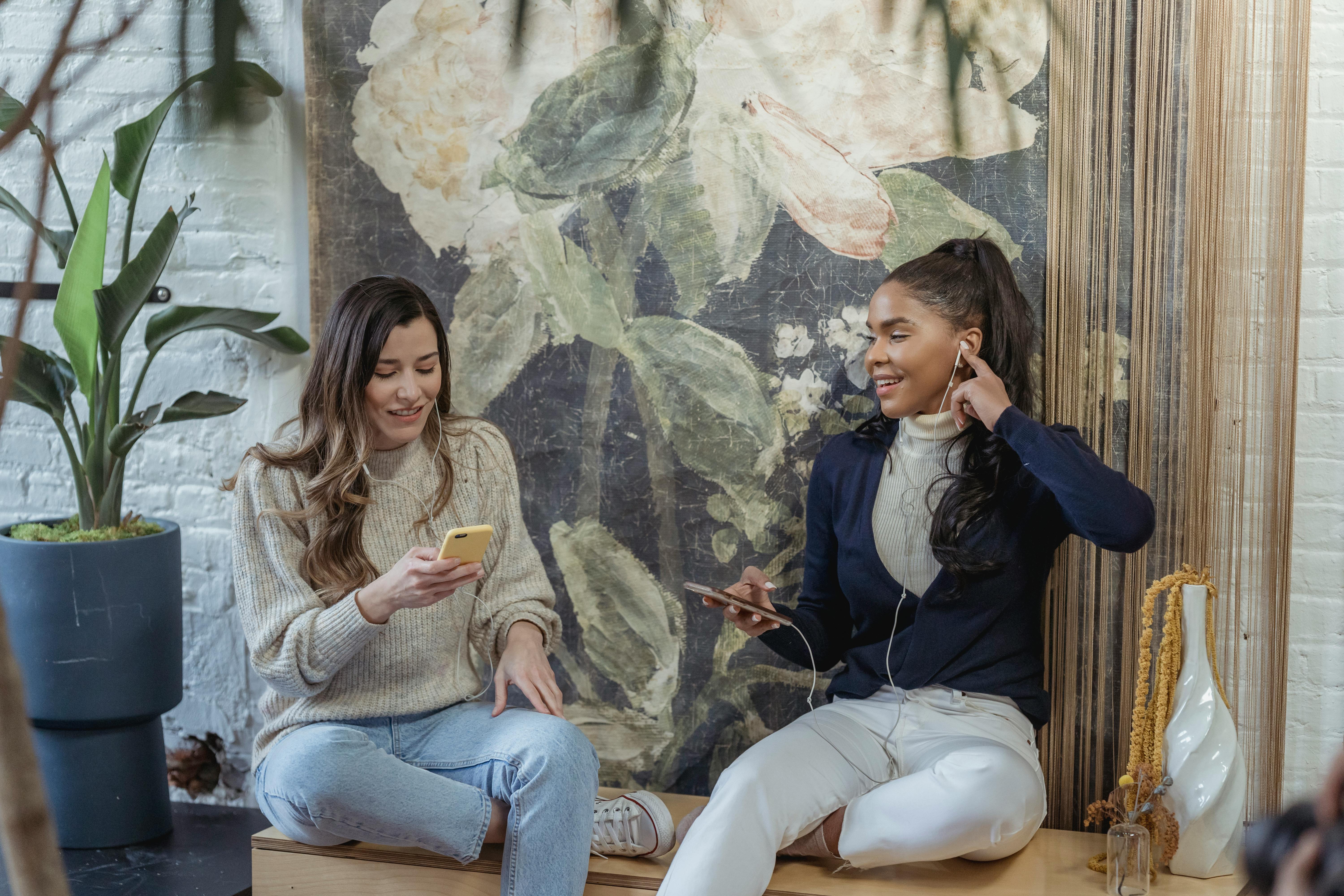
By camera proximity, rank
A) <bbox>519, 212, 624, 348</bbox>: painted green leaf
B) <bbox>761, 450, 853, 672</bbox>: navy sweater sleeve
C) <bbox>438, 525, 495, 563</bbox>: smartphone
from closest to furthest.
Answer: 1. <bbox>438, 525, 495, 563</bbox>: smartphone
2. <bbox>761, 450, 853, 672</bbox>: navy sweater sleeve
3. <bbox>519, 212, 624, 348</bbox>: painted green leaf

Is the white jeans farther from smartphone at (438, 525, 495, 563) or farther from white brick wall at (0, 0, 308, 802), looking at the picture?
white brick wall at (0, 0, 308, 802)

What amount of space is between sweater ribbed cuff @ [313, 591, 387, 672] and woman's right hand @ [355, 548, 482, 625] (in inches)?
0.4

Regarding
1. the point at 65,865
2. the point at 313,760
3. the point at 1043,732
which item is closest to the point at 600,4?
the point at 313,760

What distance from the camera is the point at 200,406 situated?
7.18 ft

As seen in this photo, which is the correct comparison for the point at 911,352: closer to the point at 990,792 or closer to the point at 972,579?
the point at 972,579

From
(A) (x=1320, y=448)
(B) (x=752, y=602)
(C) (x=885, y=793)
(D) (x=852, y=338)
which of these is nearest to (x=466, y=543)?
(B) (x=752, y=602)

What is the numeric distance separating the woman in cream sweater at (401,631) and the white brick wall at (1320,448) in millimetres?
1133

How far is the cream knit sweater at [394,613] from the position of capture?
1800mm

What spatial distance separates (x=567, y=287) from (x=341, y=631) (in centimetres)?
84

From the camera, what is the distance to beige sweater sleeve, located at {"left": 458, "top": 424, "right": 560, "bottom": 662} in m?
2.00

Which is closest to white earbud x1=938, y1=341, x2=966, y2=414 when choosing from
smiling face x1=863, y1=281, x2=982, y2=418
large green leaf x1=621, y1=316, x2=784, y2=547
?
smiling face x1=863, y1=281, x2=982, y2=418

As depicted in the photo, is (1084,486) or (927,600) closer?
(1084,486)

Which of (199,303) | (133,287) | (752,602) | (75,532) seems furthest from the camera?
(199,303)

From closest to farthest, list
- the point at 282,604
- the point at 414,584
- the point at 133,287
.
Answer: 1. the point at 414,584
2. the point at 282,604
3. the point at 133,287
